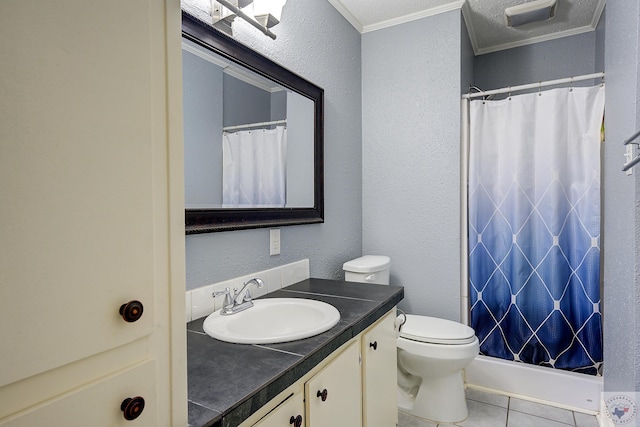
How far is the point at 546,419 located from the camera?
198cm

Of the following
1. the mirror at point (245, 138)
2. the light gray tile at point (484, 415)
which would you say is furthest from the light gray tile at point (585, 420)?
the mirror at point (245, 138)

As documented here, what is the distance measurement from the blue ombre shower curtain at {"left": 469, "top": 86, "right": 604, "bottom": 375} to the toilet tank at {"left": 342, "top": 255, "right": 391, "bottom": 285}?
0.65 meters

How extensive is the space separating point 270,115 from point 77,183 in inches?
53.2

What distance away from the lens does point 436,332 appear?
197 centimetres

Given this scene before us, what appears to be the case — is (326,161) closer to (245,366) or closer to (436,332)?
(436,332)

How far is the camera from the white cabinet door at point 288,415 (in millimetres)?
831

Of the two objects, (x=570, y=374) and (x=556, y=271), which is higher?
(x=556, y=271)

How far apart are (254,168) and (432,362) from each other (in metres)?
1.37

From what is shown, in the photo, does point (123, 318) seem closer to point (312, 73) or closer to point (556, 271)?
point (312, 73)

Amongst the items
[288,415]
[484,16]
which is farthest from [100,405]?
[484,16]

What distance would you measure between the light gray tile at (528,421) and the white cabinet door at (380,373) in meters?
0.81

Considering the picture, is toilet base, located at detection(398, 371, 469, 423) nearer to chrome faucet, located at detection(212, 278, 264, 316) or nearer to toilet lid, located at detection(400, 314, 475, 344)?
toilet lid, located at detection(400, 314, 475, 344)

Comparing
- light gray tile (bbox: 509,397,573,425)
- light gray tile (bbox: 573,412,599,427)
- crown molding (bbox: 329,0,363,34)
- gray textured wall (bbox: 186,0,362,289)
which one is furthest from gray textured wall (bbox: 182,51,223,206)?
light gray tile (bbox: 573,412,599,427)

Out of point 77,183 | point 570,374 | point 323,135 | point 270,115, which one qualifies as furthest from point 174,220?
point 570,374
